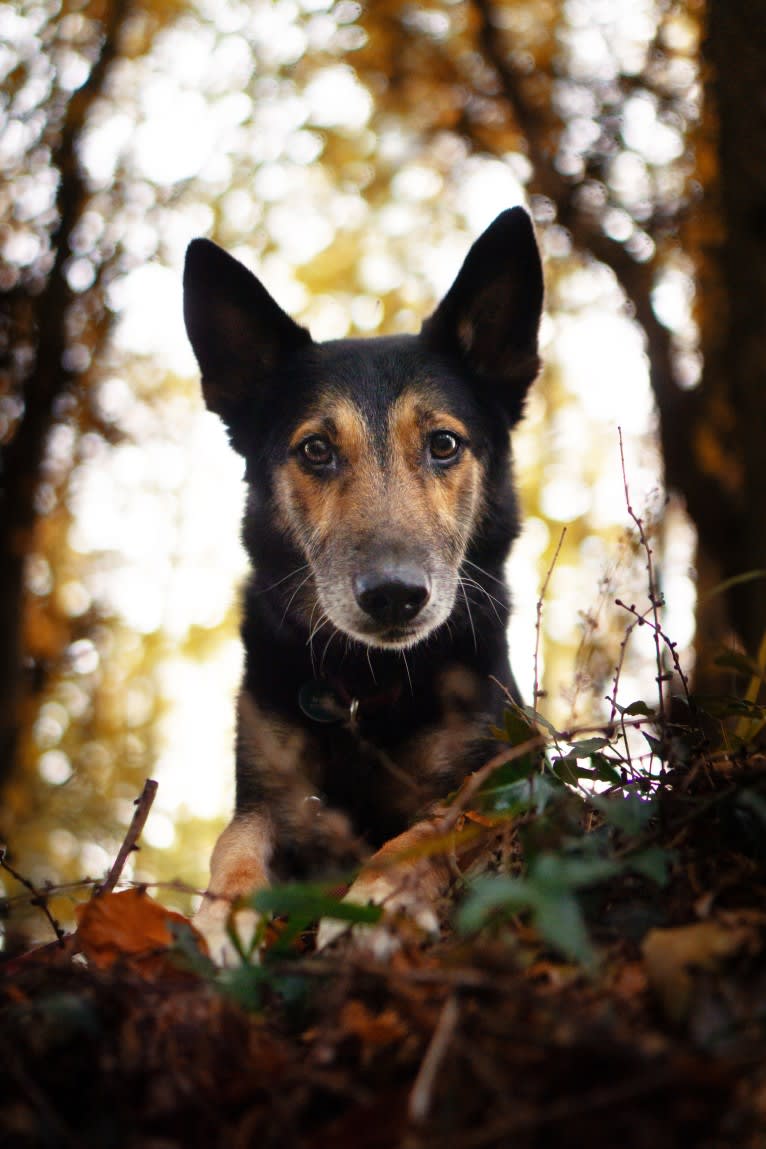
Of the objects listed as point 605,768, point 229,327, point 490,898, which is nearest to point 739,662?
point 605,768

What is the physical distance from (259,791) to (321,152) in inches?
391

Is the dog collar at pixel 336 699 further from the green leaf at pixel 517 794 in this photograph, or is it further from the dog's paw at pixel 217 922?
the green leaf at pixel 517 794

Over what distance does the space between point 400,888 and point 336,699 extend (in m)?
1.91

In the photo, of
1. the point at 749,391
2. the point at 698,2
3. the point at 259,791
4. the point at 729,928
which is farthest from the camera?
the point at 698,2

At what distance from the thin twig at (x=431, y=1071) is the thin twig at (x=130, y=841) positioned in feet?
3.10

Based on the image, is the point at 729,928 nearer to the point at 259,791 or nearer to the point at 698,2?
the point at 259,791

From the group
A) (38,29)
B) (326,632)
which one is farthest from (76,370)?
(326,632)

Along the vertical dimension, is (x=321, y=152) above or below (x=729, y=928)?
above

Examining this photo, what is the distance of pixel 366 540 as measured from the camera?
10.7 ft

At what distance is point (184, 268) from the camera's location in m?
3.96

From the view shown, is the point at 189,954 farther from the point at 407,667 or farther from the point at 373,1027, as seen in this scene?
the point at 407,667

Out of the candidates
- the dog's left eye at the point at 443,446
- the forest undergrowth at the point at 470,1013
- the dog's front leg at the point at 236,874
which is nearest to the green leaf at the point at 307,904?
the forest undergrowth at the point at 470,1013

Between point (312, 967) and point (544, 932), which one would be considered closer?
point (544, 932)

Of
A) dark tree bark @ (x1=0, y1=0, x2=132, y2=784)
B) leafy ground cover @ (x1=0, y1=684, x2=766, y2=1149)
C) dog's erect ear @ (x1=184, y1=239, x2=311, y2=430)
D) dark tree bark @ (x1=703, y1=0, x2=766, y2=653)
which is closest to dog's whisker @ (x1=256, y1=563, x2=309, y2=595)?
dog's erect ear @ (x1=184, y1=239, x2=311, y2=430)
